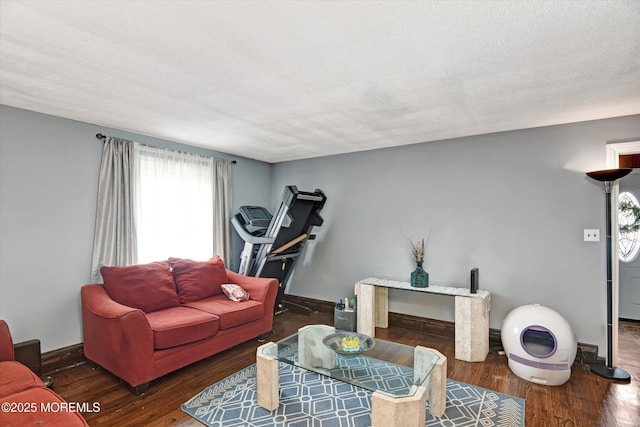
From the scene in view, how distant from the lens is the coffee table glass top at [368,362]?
2.13 m

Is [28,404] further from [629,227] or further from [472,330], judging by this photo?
[629,227]

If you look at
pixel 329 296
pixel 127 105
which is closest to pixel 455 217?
pixel 329 296

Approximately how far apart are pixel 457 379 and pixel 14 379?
10.4ft

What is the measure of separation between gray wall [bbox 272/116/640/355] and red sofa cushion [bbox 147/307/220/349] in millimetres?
2149

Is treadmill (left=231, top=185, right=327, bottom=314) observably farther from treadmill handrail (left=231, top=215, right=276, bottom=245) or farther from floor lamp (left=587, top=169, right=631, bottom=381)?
floor lamp (left=587, top=169, right=631, bottom=381)

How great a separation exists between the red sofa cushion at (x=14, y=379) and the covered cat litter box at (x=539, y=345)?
3.53 m

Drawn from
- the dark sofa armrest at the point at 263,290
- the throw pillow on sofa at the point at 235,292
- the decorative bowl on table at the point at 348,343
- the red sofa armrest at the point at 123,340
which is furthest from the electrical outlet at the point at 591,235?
the red sofa armrest at the point at 123,340

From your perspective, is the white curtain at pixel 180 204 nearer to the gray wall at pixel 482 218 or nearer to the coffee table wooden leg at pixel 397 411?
the gray wall at pixel 482 218

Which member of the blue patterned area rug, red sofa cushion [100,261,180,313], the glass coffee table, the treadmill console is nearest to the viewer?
the glass coffee table

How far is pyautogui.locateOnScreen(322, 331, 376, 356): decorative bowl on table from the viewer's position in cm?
244

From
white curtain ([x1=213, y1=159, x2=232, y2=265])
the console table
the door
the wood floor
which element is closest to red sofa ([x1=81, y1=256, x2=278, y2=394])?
the wood floor

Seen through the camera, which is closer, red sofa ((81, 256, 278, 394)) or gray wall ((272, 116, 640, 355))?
red sofa ((81, 256, 278, 394))

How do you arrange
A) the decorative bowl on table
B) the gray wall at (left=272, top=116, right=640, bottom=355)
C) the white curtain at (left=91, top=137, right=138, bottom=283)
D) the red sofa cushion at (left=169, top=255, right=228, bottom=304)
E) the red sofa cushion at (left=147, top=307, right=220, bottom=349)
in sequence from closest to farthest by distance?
the decorative bowl on table → the red sofa cushion at (left=147, top=307, right=220, bottom=349) → the gray wall at (left=272, top=116, right=640, bottom=355) → the white curtain at (left=91, top=137, right=138, bottom=283) → the red sofa cushion at (left=169, top=255, right=228, bottom=304)

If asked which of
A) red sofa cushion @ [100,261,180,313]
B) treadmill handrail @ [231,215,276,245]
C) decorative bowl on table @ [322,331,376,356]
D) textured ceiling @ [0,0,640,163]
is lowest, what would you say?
decorative bowl on table @ [322,331,376,356]
